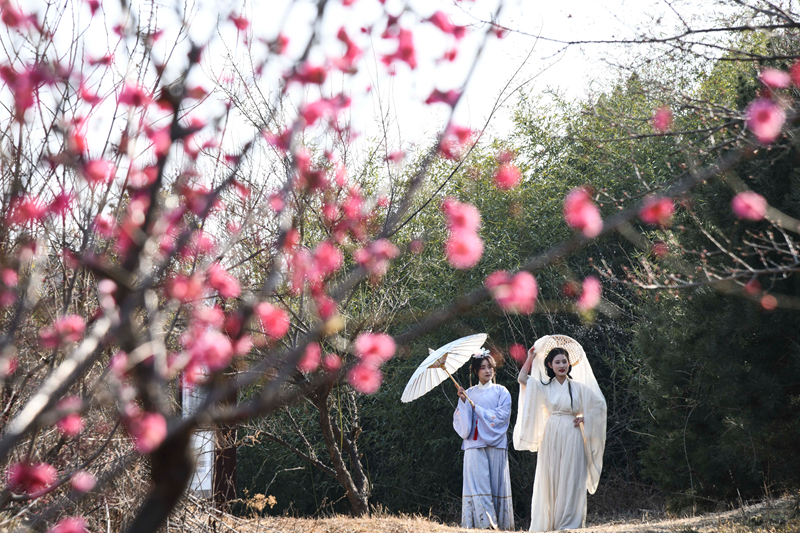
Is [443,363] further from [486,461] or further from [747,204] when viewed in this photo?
[747,204]

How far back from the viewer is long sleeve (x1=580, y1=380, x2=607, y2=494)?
5.53 m

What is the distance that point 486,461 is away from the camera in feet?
20.1

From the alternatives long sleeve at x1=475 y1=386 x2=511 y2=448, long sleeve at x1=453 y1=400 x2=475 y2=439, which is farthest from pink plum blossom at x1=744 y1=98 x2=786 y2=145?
long sleeve at x1=453 y1=400 x2=475 y2=439

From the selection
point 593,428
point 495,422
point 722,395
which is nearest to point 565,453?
point 593,428

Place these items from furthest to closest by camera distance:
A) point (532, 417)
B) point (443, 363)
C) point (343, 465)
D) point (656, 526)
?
point (343, 465) → point (443, 363) → point (532, 417) → point (656, 526)

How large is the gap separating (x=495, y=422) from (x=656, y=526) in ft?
5.75

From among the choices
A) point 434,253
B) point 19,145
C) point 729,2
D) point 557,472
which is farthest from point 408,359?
point 19,145

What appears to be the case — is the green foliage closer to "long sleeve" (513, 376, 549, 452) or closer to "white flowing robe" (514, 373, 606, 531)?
"white flowing robe" (514, 373, 606, 531)

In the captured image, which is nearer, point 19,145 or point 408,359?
point 19,145

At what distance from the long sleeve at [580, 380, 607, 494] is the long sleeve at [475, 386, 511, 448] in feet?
2.62

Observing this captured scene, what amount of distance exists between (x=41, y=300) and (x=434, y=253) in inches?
254

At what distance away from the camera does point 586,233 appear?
4.20ft

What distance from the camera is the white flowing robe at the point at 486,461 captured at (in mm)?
6000

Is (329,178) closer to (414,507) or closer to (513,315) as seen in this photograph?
(513,315)
